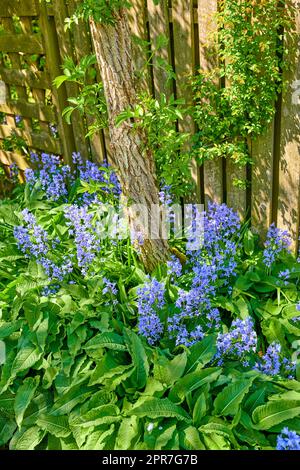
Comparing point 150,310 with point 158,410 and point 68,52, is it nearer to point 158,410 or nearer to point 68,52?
point 158,410

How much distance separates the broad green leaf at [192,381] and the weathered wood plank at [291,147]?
129cm

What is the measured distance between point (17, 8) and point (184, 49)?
174cm

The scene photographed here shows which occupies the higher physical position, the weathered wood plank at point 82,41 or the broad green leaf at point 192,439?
the weathered wood plank at point 82,41

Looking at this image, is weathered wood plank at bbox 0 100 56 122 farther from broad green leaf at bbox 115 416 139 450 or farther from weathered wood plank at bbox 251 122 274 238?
broad green leaf at bbox 115 416 139 450

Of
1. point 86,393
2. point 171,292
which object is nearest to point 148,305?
point 171,292

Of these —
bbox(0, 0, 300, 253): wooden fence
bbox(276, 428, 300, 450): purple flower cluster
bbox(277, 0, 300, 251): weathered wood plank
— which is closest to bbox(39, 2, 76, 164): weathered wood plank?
bbox(0, 0, 300, 253): wooden fence

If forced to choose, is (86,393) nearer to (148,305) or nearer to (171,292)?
(148,305)

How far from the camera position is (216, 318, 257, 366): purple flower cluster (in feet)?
8.15

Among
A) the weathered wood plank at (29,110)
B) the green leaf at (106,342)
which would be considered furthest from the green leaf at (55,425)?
the weathered wood plank at (29,110)

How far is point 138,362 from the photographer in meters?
2.53

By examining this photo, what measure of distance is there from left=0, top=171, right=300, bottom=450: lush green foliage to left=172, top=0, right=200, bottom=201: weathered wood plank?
93 cm

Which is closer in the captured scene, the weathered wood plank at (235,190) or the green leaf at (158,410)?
Result: the green leaf at (158,410)

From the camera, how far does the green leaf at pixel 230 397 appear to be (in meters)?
2.29

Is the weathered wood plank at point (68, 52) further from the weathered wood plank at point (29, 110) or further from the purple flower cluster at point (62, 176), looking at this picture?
the weathered wood plank at point (29, 110)
